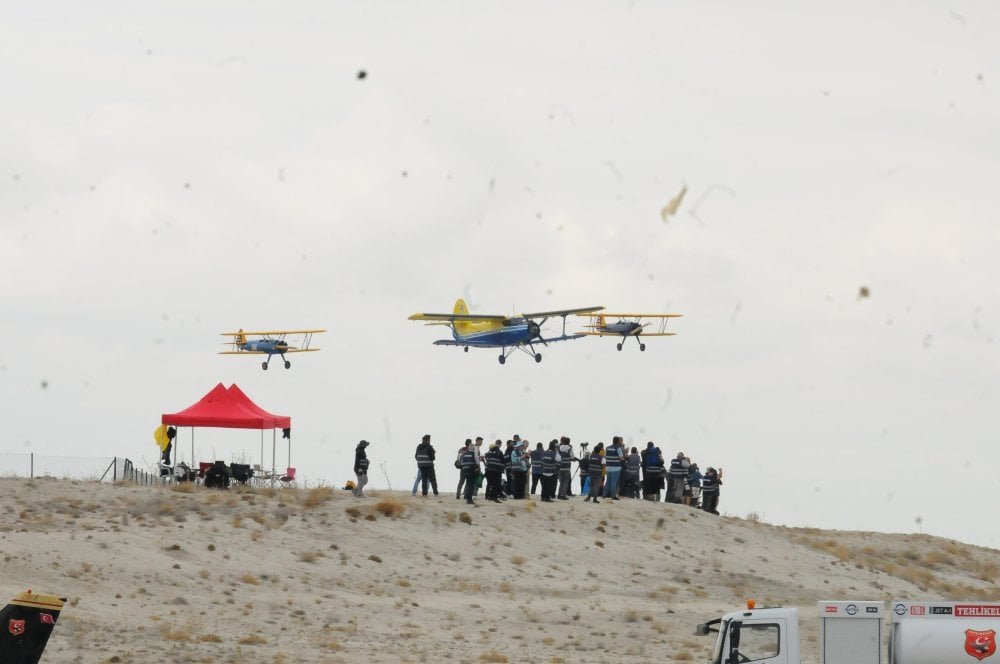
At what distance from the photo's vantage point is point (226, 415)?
42938 mm

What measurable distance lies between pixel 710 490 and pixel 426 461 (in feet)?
37.2

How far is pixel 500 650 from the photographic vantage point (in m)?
30.8

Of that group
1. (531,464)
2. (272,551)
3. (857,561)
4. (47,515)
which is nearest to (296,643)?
(272,551)

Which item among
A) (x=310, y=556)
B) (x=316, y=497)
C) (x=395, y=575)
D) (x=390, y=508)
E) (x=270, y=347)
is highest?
(x=270, y=347)

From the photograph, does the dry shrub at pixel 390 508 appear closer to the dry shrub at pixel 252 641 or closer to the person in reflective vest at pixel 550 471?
the person in reflective vest at pixel 550 471

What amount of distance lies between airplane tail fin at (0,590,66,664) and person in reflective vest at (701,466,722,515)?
1169 inches

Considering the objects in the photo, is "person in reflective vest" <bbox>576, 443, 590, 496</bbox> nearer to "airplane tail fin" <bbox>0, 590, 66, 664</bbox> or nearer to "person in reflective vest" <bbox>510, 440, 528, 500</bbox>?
"person in reflective vest" <bbox>510, 440, 528, 500</bbox>

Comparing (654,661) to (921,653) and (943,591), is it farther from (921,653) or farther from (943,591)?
(943,591)

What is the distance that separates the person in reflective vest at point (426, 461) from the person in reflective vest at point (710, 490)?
10.2 metres

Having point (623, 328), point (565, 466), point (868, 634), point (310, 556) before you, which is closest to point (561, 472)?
point (565, 466)

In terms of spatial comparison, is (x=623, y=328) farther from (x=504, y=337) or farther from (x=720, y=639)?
(x=720, y=639)

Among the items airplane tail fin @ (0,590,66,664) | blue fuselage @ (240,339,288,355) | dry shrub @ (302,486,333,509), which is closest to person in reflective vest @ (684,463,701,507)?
dry shrub @ (302,486,333,509)

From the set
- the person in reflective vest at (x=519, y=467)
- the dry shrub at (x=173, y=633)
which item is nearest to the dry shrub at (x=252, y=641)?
the dry shrub at (x=173, y=633)

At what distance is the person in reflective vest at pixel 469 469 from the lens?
4141 cm
